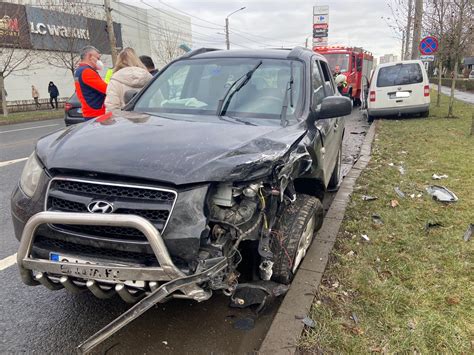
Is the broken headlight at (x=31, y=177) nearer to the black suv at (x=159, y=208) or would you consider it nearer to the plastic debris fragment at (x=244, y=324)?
the black suv at (x=159, y=208)

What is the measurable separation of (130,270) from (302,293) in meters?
1.40

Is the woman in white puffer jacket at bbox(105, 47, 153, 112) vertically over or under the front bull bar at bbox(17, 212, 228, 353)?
over

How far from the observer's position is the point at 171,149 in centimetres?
230

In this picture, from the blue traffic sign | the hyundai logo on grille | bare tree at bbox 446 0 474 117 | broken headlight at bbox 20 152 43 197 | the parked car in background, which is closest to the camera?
the hyundai logo on grille

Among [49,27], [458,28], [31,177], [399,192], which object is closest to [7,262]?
[31,177]

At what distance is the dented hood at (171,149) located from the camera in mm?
2123

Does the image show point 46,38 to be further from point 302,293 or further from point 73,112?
point 302,293

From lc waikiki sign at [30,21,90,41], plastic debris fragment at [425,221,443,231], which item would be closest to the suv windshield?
plastic debris fragment at [425,221,443,231]

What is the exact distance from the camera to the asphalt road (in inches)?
97.7

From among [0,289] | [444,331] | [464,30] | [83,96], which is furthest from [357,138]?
[0,289]

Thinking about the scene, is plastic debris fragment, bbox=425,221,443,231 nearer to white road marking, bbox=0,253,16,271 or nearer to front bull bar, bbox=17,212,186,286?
front bull bar, bbox=17,212,186,286

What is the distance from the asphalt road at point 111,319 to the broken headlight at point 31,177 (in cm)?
99

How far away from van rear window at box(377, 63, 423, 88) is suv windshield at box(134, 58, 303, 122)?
943 cm

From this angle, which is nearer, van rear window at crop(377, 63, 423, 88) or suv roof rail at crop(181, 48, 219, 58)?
suv roof rail at crop(181, 48, 219, 58)
